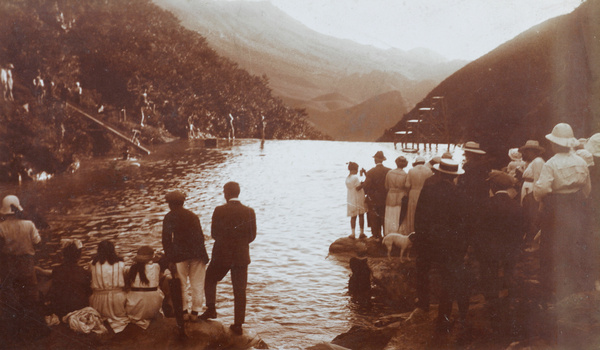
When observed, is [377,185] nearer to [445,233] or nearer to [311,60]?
[445,233]

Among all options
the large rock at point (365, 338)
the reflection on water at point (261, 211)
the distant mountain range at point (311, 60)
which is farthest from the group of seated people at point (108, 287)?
the distant mountain range at point (311, 60)

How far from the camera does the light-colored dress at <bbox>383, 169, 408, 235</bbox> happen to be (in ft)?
29.9

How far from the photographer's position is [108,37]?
2967cm

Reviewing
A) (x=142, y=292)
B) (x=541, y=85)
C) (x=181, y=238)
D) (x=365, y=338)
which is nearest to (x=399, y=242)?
(x=365, y=338)

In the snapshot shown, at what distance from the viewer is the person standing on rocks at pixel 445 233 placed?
5164mm

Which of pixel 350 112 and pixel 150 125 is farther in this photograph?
pixel 350 112

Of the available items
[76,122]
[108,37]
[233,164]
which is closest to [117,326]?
[233,164]

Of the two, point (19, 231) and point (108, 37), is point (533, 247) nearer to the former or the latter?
point (19, 231)

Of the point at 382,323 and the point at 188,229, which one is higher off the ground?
the point at 188,229

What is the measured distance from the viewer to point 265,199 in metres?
17.1

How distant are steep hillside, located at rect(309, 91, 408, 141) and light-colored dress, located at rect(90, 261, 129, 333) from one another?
1511 inches

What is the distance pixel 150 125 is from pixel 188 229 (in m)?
28.1

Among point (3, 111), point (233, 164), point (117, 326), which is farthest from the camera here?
point (233, 164)

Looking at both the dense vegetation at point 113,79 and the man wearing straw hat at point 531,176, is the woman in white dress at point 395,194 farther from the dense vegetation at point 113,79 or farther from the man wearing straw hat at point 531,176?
the dense vegetation at point 113,79
